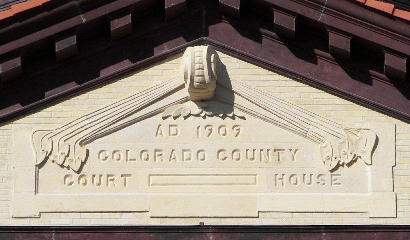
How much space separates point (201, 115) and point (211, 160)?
677 millimetres

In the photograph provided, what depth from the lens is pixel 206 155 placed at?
25.0 meters

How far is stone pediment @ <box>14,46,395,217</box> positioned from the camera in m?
24.8

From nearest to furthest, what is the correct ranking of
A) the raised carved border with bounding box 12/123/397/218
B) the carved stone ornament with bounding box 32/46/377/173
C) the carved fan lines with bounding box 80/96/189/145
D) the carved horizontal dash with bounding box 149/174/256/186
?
the raised carved border with bounding box 12/123/397/218 < the carved horizontal dash with bounding box 149/174/256/186 < the carved stone ornament with bounding box 32/46/377/173 < the carved fan lines with bounding box 80/96/189/145

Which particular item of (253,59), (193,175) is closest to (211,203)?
(193,175)

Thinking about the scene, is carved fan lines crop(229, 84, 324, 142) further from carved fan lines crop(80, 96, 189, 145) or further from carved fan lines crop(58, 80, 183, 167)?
carved fan lines crop(58, 80, 183, 167)

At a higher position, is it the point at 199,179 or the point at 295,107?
the point at 295,107

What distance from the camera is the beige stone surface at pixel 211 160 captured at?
24766 millimetres

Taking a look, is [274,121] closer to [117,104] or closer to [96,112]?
[117,104]

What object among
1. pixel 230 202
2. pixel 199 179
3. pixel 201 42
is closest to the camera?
pixel 230 202

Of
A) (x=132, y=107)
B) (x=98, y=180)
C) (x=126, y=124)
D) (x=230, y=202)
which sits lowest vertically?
(x=230, y=202)

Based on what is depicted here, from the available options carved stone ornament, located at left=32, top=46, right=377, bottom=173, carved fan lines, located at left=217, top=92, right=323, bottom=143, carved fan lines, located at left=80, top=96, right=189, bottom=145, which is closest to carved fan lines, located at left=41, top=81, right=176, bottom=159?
carved stone ornament, located at left=32, top=46, right=377, bottom=173

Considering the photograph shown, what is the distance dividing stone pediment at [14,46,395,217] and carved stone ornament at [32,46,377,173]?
0.01 meters

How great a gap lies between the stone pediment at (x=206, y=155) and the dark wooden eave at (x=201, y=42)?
0.47 meters

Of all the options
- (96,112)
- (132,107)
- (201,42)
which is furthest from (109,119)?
(201,42)
